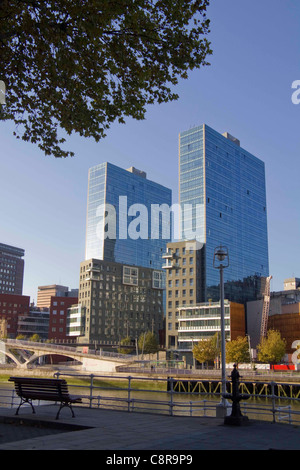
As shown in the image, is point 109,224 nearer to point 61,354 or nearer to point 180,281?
point 180,281

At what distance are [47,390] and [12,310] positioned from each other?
510 feet

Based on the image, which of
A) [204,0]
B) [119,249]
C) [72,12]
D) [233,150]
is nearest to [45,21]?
[72,12]

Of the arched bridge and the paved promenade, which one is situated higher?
the paved promenade

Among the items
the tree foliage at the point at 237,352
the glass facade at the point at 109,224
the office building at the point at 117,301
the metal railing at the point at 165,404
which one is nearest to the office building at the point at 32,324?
the glass facade at the point at 109,224

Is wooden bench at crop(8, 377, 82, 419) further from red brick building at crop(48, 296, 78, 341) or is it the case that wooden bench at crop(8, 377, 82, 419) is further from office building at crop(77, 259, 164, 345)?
red brick building at crop(48, 296, 78, 341)

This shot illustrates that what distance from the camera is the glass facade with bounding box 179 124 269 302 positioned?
14975 centimetres

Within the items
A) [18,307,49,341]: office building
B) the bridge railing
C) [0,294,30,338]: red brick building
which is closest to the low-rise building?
the bridge railing

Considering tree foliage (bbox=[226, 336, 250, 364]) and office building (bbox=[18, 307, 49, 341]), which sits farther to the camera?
office building (bbox=[18, 307, 49, 341])

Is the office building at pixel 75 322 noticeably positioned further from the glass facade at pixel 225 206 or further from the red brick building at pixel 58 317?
the glass facade at pixel 225 206

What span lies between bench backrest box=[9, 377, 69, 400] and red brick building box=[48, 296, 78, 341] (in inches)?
5217

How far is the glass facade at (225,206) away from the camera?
491 ft

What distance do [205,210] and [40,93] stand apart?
136103mm

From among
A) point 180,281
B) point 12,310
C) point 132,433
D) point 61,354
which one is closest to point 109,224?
point 12,310
